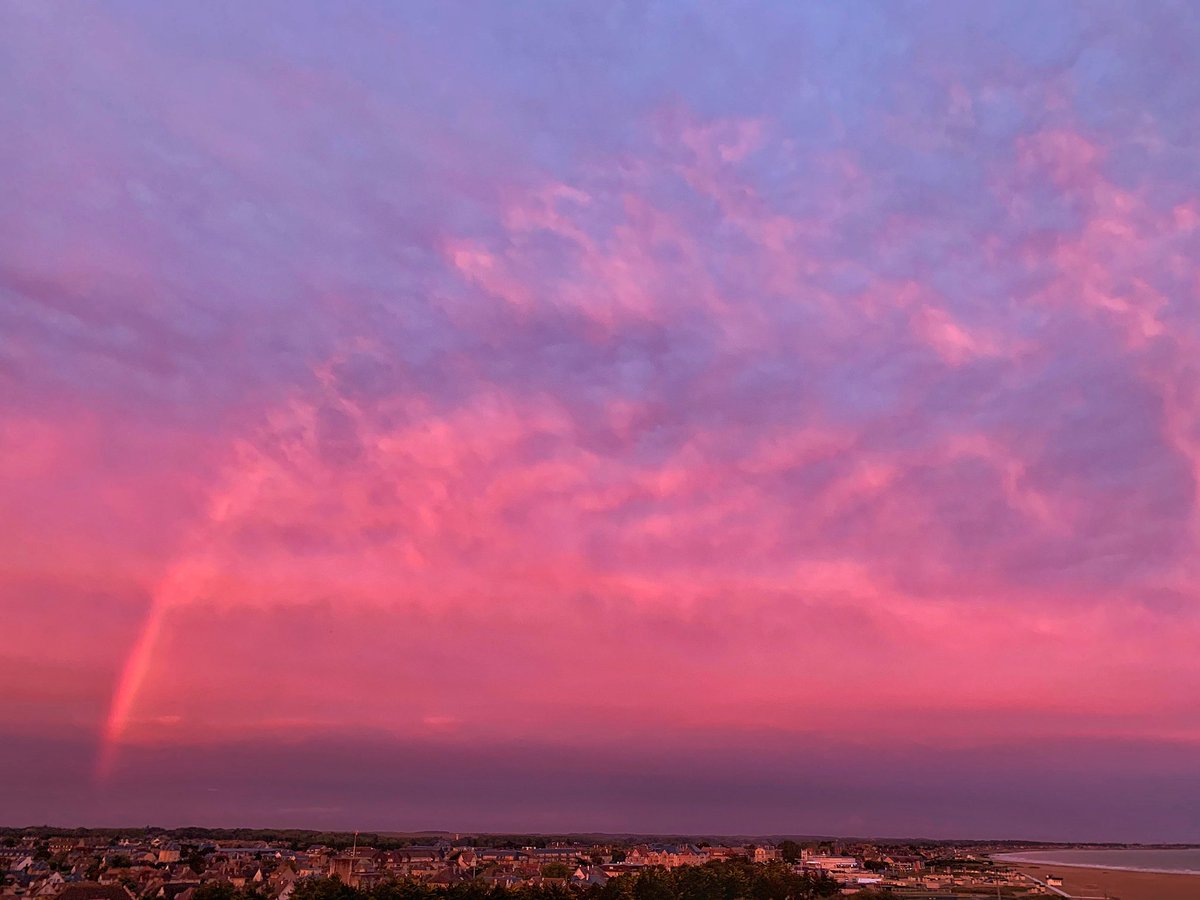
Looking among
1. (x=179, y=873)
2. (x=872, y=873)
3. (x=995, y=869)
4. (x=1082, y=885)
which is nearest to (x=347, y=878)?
(x=179, y=873)

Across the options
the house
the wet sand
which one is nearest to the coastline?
the wet sand

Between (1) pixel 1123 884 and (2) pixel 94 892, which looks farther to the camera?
(1) pixel 1123 884

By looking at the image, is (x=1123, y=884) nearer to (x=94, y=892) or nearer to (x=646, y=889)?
(x=646, y=889)

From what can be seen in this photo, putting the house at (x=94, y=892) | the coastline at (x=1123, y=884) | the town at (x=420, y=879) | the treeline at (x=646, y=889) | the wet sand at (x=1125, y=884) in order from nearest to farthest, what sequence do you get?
the treeline at (x=646, y=889) < the house at (x=94, y=892) < the town at (x=420, y=879) < the coastline at (x=1123, y=884) < the wet sand at (x=1125, y=884)

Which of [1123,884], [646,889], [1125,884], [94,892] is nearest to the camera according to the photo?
[94,892]

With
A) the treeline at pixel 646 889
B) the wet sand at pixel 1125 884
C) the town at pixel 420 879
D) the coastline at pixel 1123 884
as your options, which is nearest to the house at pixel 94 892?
the town at pixel 420 879

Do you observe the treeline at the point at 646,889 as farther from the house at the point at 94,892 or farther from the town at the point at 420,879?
the house at the point at 94,892

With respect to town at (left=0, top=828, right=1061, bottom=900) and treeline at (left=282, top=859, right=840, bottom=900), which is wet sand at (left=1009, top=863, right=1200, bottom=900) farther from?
treeline at (left=282, top=859, right=840, bottom=900)

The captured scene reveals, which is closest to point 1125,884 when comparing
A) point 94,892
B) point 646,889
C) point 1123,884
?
point 1123,884
